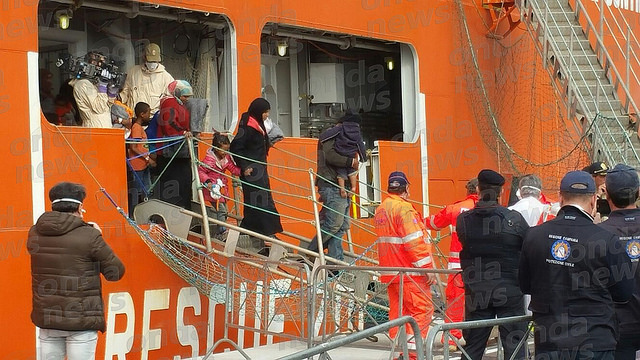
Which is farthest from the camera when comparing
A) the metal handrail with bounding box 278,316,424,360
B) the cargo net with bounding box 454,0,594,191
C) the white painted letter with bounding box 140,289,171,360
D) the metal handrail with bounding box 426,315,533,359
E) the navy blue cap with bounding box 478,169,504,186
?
the cargo net with bounding box 454,0,594,191

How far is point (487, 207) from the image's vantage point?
721cm

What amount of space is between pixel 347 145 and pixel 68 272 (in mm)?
4081

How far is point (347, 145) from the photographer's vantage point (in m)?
10.0

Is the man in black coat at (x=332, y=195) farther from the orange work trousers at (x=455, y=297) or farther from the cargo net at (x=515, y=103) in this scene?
the cargo net at (x=515, y=103)

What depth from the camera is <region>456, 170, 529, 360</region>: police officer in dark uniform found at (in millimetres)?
7133

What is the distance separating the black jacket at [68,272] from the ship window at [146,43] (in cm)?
428

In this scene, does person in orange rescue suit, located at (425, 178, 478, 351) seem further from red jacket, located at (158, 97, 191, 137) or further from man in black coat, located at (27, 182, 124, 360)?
man in black coat, located at (27, 182, 124, 360)

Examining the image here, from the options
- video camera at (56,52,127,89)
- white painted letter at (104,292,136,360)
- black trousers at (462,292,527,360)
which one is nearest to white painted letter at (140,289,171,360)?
white painted letter at (104,292,136,360)

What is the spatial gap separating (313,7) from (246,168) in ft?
9.53

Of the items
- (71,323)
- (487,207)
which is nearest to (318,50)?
(487,207)

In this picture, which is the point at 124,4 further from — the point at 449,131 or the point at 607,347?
the point at 607,347

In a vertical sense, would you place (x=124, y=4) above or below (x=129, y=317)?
above

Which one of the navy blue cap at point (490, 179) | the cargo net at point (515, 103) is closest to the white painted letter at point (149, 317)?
Result: the navy blue cap at point (490, 179)

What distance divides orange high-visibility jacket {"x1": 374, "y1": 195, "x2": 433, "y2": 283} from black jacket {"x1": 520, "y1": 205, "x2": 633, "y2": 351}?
2756 millimetres
